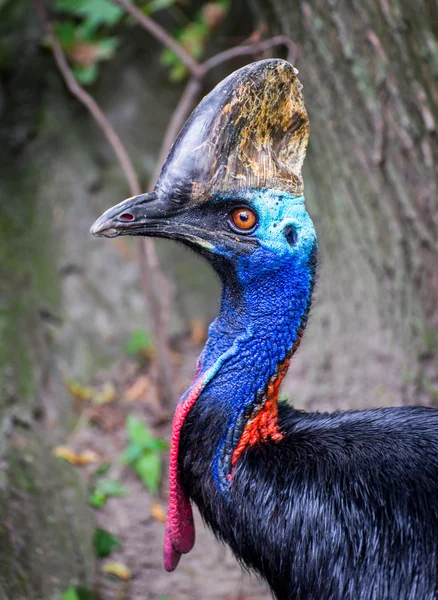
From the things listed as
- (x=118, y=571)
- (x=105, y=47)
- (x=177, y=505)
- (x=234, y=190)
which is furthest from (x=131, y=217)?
(x=105, y=47)

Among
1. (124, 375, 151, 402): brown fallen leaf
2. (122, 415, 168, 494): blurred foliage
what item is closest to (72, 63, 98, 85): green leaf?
(124, 375, 151, 402): brown fallen leaf

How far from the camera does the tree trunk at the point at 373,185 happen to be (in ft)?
10.0

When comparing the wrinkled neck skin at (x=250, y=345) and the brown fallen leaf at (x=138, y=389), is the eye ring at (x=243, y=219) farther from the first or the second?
the brown fallen leaf at (x=138, y=389)

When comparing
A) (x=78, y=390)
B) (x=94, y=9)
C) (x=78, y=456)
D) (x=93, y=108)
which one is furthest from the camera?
(x=94, y=9)

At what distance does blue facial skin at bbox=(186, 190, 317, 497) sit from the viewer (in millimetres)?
1944

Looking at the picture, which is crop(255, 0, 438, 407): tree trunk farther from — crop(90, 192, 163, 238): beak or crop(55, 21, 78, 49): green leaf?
crop(90, 192, 163, 238): beak

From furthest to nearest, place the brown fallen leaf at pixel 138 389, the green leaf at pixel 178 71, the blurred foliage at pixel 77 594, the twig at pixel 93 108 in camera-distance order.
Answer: the green leaf at pixel 178 71 → the brown fallen leaf at pixel 138 389 → the twig at pixel 93 108 → the blurred foliage at pixel 77 594

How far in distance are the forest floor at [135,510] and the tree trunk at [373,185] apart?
873mm

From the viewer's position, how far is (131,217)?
73.8 inches

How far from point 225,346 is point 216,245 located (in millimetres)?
264

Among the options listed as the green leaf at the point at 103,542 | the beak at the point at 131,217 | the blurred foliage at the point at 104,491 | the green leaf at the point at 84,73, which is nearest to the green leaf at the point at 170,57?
the green leaf at the point at 84,73

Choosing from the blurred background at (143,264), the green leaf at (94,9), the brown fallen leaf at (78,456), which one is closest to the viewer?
the blurred background at (143,264)

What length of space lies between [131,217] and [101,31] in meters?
3.27

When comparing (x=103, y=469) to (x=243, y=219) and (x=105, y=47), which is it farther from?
(x=105, y=47)
